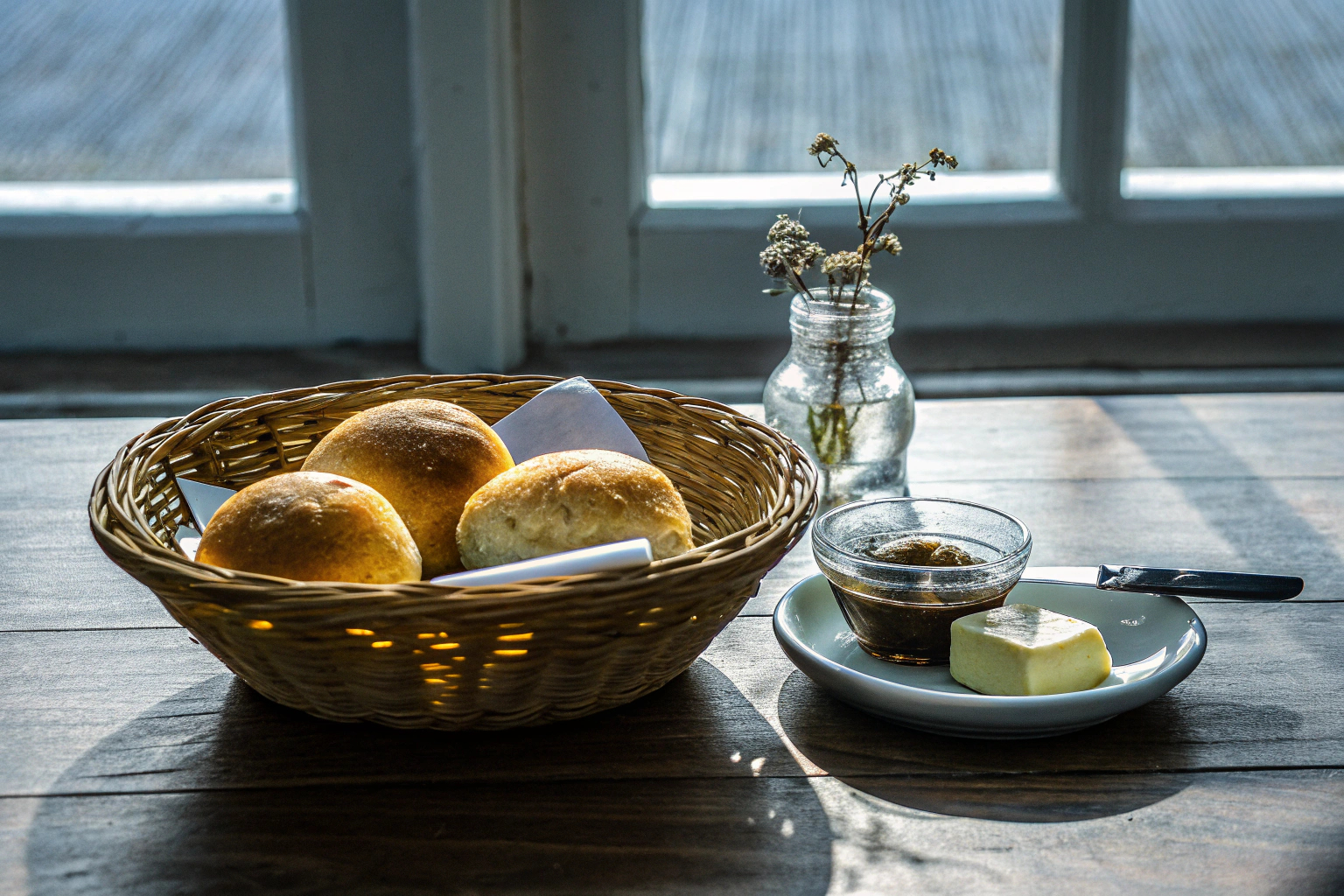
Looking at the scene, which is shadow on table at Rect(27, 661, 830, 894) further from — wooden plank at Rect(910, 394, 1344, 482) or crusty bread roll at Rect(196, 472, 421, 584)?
wooden plank at Rect(910, 394, 1344, 482)

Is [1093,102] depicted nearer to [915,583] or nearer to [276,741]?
[915,583]

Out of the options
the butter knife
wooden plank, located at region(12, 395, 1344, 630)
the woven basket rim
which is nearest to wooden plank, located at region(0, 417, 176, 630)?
wooden plank, located at region(12, 395, 1344, 630)

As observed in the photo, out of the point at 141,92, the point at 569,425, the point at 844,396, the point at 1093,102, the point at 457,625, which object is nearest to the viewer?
the point at 457,625

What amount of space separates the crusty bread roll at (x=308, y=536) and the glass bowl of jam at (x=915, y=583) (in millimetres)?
222

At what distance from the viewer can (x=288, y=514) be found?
562mm

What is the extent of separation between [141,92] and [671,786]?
1890 mm

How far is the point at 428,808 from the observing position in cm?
52

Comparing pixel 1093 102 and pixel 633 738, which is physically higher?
pixel 1093 102

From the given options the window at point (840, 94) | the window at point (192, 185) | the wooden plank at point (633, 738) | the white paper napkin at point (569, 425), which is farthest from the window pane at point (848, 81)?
the wooden plank at point (633, 738)

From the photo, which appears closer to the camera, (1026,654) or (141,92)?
(1026,654)

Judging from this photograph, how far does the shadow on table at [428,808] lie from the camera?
0.48m

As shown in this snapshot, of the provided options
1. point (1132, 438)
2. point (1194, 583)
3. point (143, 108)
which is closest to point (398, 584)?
point (1194, 583)

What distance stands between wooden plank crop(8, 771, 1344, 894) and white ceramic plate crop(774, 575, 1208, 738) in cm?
3

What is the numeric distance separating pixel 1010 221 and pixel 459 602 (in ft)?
5.49
